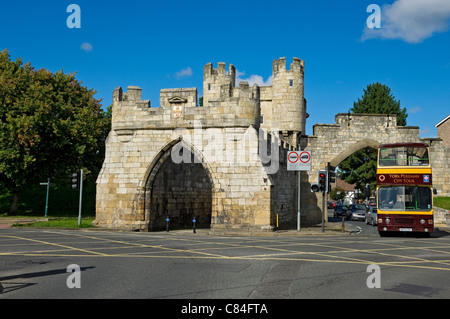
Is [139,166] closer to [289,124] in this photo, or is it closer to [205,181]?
[205,181]

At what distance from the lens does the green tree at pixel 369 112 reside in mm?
47656

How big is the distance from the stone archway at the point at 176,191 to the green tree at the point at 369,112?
83.0 ft

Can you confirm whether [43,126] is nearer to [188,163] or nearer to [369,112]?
[188,163]

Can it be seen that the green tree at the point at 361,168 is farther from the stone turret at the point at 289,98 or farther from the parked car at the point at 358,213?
the stone turret at the point at 289,98

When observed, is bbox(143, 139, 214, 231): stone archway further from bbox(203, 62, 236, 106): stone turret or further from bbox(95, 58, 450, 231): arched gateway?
bbox(203, 62, 236, 106): stone turret

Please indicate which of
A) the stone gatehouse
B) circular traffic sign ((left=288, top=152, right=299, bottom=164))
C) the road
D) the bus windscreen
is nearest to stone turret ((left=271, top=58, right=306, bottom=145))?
the stone gatehouse

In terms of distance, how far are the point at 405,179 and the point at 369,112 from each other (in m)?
32.8

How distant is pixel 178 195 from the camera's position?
24.8 metres

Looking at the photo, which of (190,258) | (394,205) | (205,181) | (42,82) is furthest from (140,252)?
(42,82)

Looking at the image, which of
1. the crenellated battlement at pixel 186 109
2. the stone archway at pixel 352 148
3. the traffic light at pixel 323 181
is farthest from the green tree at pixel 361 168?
the crenellated battlement at pixel 186 109

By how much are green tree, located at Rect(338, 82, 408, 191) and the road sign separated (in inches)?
1083

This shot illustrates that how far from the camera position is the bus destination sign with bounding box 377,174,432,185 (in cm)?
1831

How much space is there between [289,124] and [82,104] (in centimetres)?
1506

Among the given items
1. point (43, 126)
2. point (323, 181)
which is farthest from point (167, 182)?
point (43, 126)
